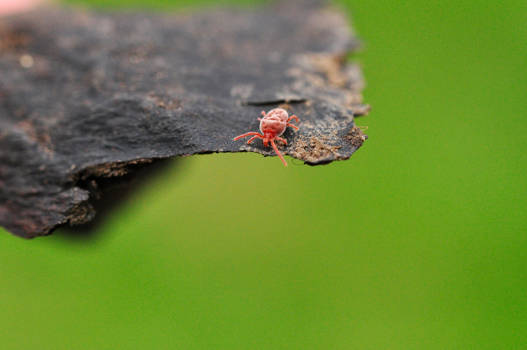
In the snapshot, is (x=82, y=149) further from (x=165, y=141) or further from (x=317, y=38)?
(x=317, y=38)

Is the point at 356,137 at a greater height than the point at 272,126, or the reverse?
the point at 272,126

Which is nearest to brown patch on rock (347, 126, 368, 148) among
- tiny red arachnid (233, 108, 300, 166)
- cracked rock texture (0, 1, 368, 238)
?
cracked rock texture (0, 1, 368, 238)

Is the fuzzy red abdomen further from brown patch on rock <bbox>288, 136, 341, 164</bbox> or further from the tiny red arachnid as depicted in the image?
brown patch on rock <bbox>288, 136, 341, 164</bbox>

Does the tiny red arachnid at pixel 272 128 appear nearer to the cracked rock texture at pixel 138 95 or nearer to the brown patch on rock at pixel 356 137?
the cracked rock texture at pixel 138 95

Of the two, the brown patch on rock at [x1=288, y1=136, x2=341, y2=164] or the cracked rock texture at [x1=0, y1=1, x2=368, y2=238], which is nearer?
the brown patch on rock at [x1=288, y1=136, x2=341, y2=164]

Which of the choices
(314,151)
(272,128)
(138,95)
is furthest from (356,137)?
(138,95)

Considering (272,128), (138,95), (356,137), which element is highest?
(138,95)

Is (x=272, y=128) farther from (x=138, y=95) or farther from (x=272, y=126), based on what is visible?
(x=138, y=95)

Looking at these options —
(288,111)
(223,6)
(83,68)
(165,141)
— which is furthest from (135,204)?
(223,6)

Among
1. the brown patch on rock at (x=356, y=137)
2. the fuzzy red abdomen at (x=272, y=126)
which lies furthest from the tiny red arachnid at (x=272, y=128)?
the brown patch on rock at (x=356, y=137)
